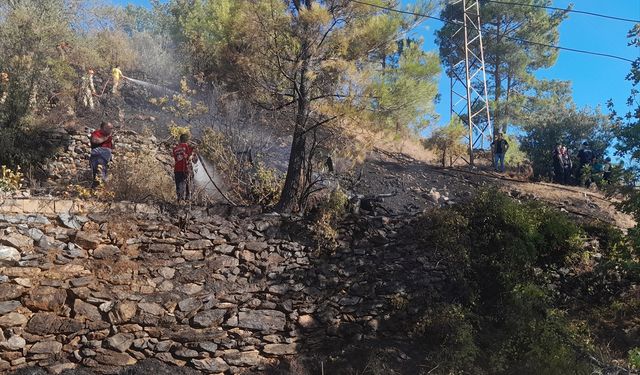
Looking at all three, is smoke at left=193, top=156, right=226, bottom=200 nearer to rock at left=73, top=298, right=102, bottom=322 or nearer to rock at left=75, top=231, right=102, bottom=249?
rock at left=75, top=231, right=102, bottom=249

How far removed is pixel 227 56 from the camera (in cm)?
1086

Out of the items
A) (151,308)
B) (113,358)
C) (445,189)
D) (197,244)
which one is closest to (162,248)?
(197,244)

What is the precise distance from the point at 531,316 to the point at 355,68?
5135 millimetres

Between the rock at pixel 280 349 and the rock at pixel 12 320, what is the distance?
10.2 feet

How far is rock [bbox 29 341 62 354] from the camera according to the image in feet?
20.1

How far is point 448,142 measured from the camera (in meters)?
15.3

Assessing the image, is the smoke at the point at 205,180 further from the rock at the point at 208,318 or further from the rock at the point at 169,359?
the rock at the point at 169,359

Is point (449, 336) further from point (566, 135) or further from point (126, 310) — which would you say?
point (566, 135)

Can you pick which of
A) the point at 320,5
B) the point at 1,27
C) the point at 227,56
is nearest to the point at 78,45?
the point at 1,27

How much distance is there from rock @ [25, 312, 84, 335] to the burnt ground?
5676 millimetres

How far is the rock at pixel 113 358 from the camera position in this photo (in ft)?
20.6

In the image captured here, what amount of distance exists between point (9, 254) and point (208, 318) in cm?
272

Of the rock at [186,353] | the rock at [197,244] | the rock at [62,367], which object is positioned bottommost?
the rock at [62,367]

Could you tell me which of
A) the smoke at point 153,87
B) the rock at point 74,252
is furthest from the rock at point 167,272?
the smoke at point 153,87
